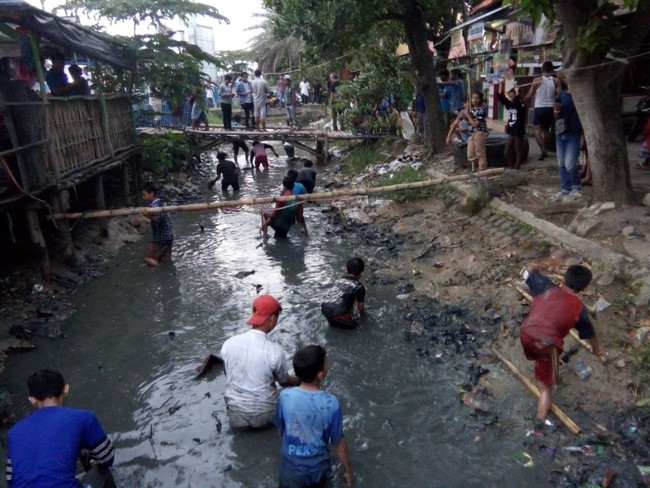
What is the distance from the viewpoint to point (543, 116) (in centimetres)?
1049

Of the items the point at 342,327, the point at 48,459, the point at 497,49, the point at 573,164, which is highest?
the point at 497,49

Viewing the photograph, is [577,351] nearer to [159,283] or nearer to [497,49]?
[159,283]

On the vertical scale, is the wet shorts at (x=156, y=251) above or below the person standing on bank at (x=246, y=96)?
below

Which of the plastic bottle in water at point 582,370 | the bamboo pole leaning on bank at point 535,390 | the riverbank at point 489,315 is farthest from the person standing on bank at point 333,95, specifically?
the plastic bottle in water at point 582,370

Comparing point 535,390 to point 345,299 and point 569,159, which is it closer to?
point 345,299

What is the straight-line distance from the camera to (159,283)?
9.23 m

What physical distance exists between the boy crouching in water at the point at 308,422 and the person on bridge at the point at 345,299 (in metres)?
3.07

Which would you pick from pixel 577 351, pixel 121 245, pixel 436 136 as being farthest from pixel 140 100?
pixel 577 351

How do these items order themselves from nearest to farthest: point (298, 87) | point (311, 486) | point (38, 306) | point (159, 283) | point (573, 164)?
point (311, 486) → point (38, 306) → point (573, 164) → point (159, 283) → point (298, 87)

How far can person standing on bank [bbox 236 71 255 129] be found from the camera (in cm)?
1897

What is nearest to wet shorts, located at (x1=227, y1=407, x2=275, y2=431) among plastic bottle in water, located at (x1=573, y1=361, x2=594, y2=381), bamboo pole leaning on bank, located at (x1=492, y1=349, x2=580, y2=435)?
bamboo pole leaning on bank, located at (x1=492, y1=349, x2=580, y2=435)

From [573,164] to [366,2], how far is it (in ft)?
17.1

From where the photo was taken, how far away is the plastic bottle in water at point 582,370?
5202 mm

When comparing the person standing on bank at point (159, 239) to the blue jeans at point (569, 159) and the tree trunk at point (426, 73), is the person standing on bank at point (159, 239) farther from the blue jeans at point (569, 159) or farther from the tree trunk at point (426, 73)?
the tree trunk at point (426, 73)
